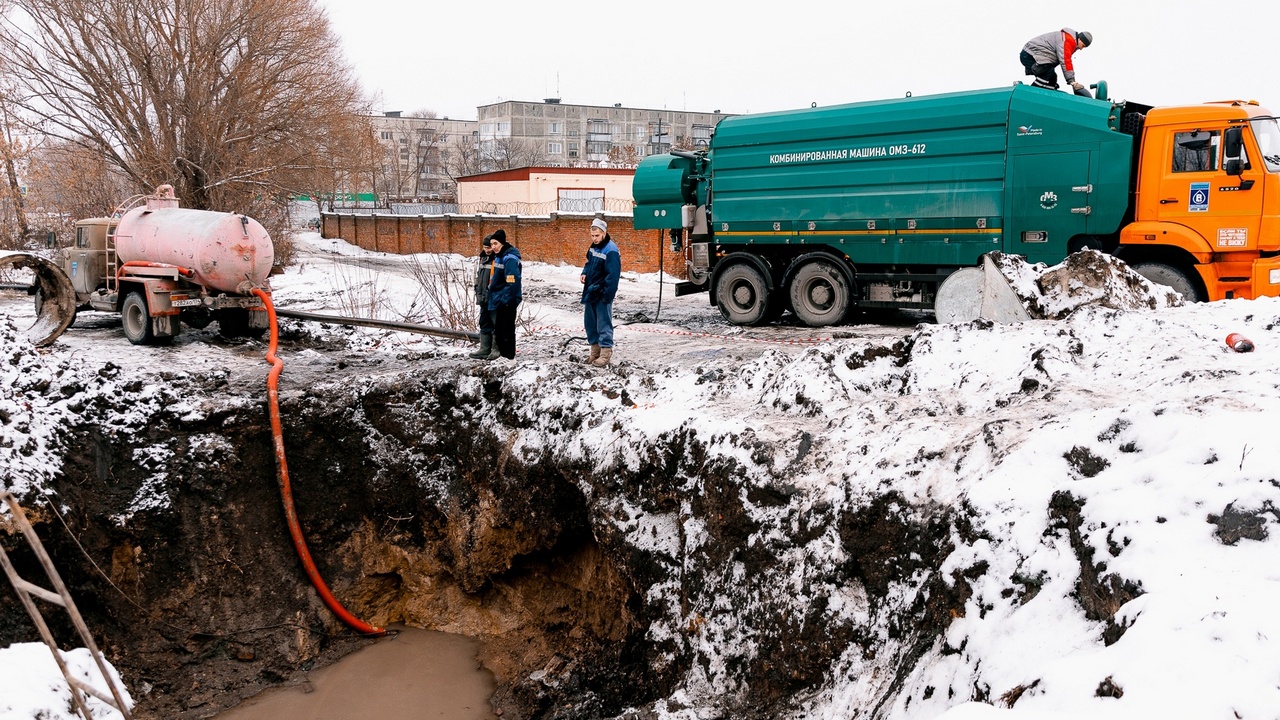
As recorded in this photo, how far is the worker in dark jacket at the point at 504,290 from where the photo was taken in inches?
335

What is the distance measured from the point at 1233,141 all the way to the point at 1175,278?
1.61 metres

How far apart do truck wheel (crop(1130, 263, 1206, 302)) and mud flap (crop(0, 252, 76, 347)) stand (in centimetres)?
1301

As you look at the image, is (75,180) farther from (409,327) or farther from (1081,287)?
(1081,287)

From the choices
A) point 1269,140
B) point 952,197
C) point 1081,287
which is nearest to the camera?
point 1081,287

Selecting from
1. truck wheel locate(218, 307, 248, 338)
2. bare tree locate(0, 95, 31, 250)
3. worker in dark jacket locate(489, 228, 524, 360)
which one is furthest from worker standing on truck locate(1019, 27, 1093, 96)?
bare tree locate(0, 95, 31, 250)

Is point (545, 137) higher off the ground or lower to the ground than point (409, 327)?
higher

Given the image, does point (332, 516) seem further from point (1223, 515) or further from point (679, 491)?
point (1223, 515)

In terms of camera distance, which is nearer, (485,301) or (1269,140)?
(485,301)

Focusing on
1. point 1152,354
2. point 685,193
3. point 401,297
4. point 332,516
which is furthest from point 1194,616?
point 401,297

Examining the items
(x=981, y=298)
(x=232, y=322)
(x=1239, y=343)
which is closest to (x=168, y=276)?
(x=232, y=322)

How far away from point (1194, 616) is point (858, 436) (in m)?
2.38

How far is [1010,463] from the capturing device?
4.10m

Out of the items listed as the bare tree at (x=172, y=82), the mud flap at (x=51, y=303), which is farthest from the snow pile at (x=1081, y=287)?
the bare tree at (x=172, y=82)

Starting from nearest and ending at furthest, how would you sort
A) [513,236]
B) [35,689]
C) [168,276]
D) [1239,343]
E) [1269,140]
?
1. [35,689]
2. [1239,343]
3. [1269,140]
4. [168,276]
5. [513,236]
